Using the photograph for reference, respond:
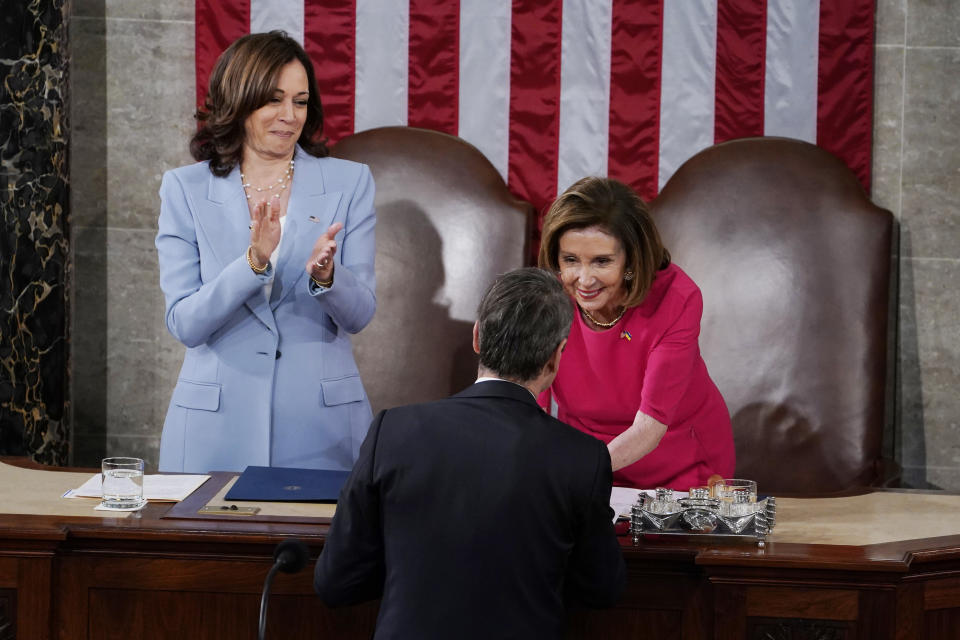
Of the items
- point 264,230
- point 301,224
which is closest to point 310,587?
point 264,230

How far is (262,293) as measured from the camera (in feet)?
9.90

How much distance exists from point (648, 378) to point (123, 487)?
122 centimetres

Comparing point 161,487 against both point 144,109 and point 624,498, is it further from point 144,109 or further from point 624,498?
point 144,109

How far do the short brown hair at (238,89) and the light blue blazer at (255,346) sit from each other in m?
0.09

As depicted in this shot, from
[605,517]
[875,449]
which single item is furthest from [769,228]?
[605,517]

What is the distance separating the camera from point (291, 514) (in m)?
2.41

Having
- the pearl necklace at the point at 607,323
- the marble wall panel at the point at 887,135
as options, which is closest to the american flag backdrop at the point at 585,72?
the marble wall panel at the point at 887,135

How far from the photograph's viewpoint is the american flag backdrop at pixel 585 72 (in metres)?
4.39

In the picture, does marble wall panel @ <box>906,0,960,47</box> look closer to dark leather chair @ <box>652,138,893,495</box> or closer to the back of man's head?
dark leather chair @ <box>652,138,893,495</box>

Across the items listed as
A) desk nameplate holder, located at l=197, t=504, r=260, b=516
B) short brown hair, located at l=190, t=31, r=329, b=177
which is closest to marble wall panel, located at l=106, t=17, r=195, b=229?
short brown hair, located at l=190, t=31, r=329, b=177

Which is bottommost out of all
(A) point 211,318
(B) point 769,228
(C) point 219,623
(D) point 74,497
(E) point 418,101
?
(C) point 219,623

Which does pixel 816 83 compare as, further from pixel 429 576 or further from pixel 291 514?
pixel 429 576

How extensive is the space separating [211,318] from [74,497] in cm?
56

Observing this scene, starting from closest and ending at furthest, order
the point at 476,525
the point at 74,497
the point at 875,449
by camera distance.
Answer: the point at 476,525 → the point at 74,497 → the point at 875,449
